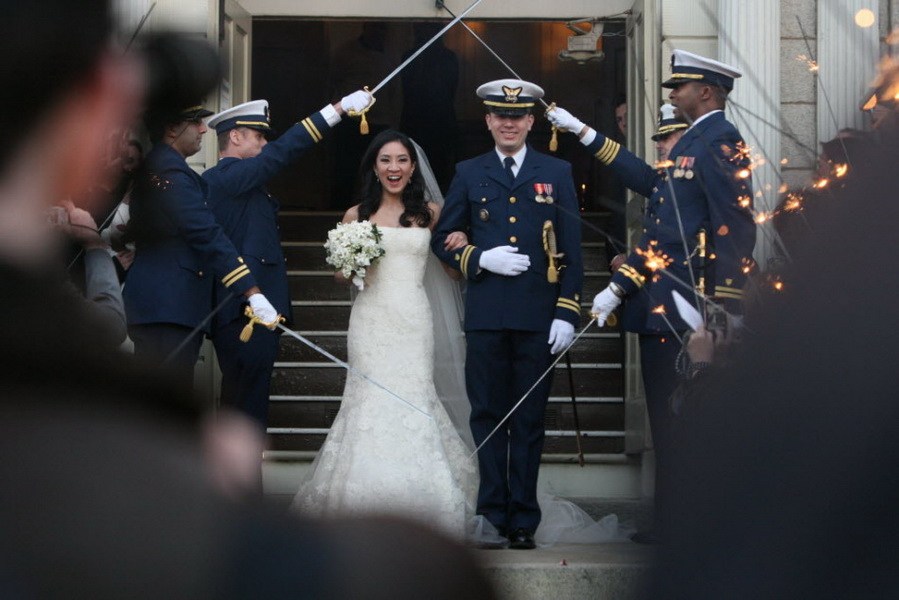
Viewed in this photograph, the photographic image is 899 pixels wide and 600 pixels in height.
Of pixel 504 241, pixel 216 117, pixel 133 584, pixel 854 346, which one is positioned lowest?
pixel 133 584

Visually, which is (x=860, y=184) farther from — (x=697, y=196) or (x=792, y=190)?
(x=697, y=196)

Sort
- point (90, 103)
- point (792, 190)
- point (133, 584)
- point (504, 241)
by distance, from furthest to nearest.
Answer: point (504, 241) → point (792, 190) → point (90, 103) → point (133, 584)

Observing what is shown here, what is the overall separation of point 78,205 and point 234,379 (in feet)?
17.6

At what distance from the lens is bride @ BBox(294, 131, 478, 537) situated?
6551 mm

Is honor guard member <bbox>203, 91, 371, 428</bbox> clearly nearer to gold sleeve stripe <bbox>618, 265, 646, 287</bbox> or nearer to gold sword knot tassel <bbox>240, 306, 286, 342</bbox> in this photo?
gold sword knot tassel <bbox>240, 306, 286, 342</bbox>

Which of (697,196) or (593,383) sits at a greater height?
(697,196)

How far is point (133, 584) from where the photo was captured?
2.31 feet

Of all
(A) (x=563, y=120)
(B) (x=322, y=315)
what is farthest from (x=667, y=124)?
(B) (x=322, y=315)

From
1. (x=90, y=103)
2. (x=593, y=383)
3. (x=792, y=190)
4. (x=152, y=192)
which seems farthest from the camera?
(x=593, y=383)

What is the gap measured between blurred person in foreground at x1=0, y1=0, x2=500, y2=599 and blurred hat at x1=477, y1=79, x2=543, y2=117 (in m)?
5.48

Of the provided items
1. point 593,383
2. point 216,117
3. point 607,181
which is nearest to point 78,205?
point 216,117

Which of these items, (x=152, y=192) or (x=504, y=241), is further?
(x=504, y=241)

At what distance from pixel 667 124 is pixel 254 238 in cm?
173

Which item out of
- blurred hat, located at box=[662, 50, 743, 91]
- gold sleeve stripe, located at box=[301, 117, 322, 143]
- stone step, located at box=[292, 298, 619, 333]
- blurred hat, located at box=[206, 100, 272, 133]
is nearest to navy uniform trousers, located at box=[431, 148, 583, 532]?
gold sleeve stripe, located at box=[301, 117, 322, 143]
